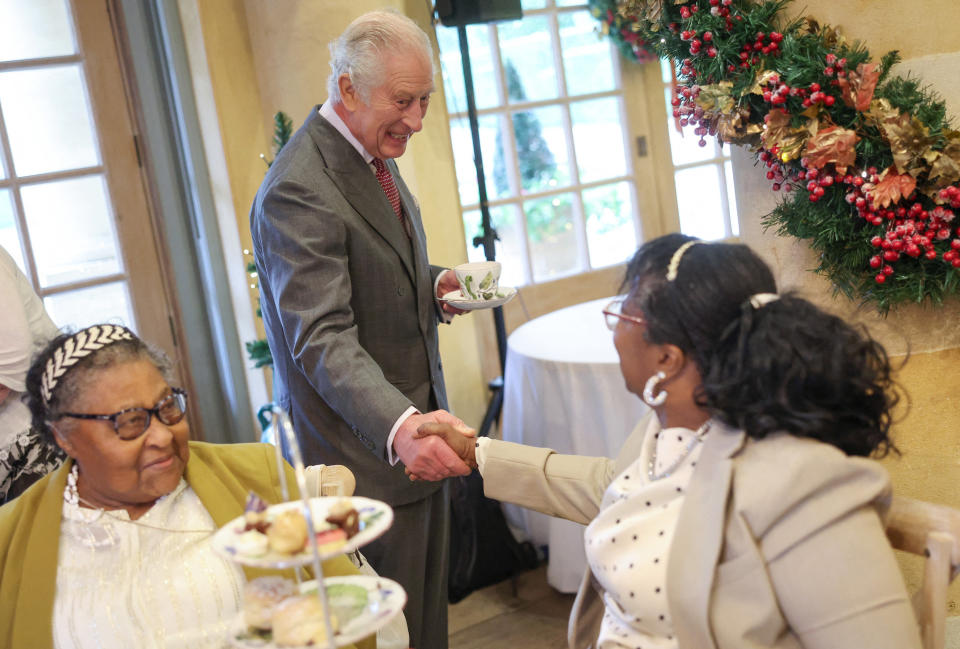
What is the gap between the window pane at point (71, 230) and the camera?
3467 mm

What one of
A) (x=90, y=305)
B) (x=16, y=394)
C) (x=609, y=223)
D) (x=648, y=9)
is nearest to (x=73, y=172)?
(x=90, y=305)

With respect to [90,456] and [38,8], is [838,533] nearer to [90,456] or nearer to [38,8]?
[90,456]

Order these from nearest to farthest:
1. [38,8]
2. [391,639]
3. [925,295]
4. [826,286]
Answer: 1. [391,639]
2. [925,295]
3. [826,286]
4. [38,8]

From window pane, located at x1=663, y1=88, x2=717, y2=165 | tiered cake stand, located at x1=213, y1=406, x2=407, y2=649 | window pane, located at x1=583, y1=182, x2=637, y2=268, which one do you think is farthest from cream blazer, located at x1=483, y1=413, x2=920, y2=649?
window pane, located at x1=663, y1=88, x2=717, y2=165

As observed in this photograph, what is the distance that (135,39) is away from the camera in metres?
3.53

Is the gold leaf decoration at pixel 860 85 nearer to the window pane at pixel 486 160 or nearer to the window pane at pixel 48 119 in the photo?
the window pane at pixel 486 160

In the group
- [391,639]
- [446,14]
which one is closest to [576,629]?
[391,639]

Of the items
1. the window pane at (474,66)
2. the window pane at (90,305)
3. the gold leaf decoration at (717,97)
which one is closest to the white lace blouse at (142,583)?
the gold leaf decoration at (717,97)

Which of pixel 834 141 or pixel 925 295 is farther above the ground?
pixel 834 141

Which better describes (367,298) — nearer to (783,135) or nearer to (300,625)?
(783,135)

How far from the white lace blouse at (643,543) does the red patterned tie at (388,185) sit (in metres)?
0.95

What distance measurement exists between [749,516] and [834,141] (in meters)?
0.82

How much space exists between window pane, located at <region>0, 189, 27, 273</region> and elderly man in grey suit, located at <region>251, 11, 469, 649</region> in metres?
1.84

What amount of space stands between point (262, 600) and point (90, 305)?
9.37 feet
